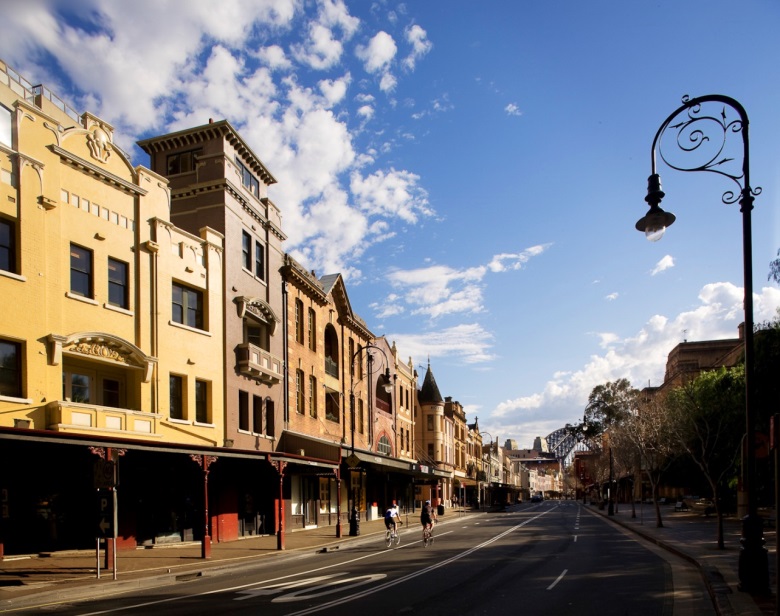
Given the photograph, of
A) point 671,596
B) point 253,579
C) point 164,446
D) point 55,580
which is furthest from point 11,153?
point 671,596

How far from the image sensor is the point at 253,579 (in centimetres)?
1819

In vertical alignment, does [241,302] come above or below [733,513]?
above

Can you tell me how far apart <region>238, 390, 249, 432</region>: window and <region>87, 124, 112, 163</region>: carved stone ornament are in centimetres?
1177

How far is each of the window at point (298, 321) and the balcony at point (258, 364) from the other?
3.39m

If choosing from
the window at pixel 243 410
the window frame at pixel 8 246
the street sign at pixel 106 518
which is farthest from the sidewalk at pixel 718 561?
the window frame at pixel 8 246

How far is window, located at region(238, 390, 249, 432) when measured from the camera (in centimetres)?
3153

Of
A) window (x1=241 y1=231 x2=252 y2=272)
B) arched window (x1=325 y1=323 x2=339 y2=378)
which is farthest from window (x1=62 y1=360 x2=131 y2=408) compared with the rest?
arched window (x1=325 y1=323 x2=339 y2=378)

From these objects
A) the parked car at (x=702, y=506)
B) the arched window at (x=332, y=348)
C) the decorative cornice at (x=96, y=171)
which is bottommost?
the parked car at (x=702, y=506)

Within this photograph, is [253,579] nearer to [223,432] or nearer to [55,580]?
[55,580]

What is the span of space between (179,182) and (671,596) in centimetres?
2638

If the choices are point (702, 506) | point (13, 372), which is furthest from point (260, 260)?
point (702, 506)

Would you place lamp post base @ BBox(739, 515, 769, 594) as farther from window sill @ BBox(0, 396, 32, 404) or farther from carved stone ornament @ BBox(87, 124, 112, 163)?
carved stone ornament @ BBox(87, 124, 112, 163)

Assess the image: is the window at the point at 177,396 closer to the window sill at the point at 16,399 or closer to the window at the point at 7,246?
the window sill at the point at 16,399

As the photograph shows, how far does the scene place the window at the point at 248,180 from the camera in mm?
33906
